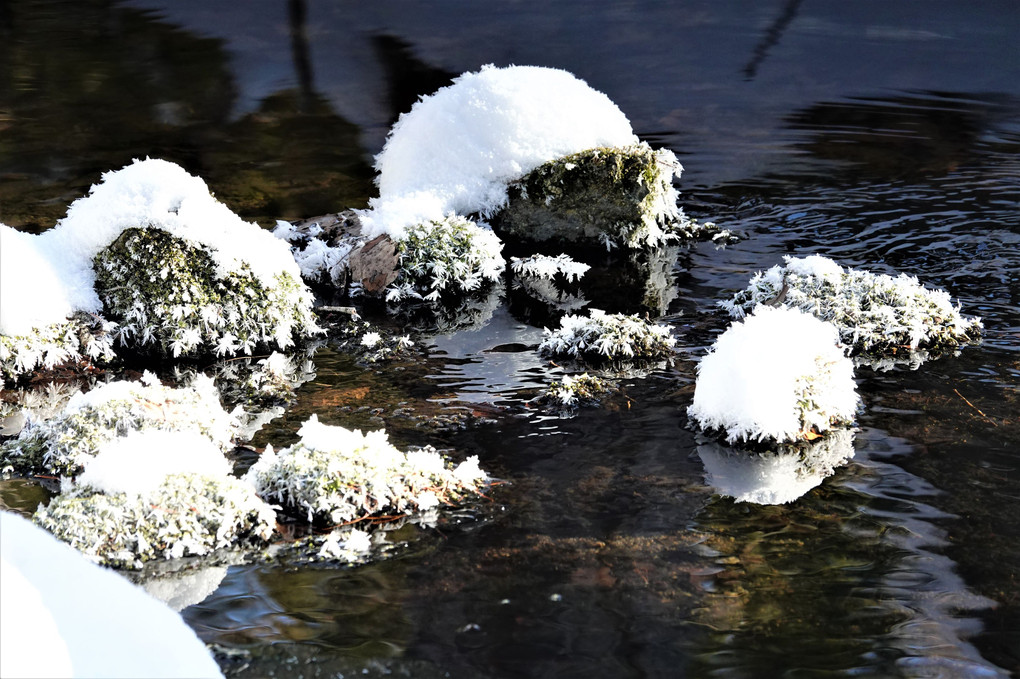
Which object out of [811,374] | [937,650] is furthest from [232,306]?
[937,650]

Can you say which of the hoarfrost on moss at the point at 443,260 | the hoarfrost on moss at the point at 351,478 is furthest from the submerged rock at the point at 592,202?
the hoarfrost on moss at the point at 351,478

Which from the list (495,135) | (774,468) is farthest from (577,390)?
(495,135)

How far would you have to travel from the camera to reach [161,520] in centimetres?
543

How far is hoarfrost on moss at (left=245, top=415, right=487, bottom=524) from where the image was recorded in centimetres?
575

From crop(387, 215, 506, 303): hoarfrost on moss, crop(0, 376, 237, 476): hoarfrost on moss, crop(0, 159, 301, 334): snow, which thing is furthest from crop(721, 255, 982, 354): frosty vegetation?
crop(0, 376, 237, 476): hoarfrost on moss

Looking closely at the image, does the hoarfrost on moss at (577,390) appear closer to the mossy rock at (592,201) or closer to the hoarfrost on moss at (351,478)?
the hoarfrost on moss at (351,478)

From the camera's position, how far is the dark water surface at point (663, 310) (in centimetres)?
485

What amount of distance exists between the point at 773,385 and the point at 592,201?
15.7 ft

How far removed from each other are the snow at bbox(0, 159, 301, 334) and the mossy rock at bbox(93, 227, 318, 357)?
9cm

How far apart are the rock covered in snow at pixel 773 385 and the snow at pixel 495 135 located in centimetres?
456

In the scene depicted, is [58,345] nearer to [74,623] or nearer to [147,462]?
[147,462]

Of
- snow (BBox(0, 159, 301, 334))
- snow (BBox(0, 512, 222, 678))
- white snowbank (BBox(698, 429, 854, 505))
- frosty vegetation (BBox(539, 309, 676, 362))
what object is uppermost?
snow (BBox(0, 512, 222, 678))

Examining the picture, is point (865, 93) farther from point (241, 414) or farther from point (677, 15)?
point (241, 414)

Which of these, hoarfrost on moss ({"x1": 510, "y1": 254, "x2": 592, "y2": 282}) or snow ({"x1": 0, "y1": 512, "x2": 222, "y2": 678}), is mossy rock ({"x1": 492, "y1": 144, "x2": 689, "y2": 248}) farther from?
snow ({"x1": 0, "y1": 512, "x2": 222, "y2": 678})
